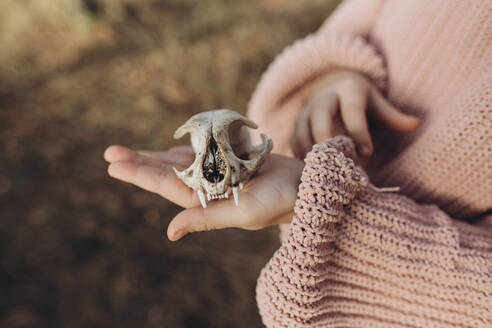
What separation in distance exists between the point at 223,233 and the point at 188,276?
435mm

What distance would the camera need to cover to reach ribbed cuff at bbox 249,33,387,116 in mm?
1313

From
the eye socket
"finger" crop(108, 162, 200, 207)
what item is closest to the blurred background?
"finger" crop(108, 162, 200, 207)

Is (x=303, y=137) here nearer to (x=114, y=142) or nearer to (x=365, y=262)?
(x=365, y=262)

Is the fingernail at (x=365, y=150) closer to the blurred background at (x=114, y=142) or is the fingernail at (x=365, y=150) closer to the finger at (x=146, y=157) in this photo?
the finger at (x=146, y=157)

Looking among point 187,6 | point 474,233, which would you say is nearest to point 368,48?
point 474,233

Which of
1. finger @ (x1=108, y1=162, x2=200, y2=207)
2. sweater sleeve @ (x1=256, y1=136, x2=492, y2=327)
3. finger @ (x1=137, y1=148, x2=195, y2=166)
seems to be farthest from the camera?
finger @ (x1=137, y1=148, x2=195, y2=166)

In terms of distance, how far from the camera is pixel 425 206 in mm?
1027

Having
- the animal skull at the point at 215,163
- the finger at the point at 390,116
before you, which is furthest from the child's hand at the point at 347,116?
the animal skull at the point at 215,163

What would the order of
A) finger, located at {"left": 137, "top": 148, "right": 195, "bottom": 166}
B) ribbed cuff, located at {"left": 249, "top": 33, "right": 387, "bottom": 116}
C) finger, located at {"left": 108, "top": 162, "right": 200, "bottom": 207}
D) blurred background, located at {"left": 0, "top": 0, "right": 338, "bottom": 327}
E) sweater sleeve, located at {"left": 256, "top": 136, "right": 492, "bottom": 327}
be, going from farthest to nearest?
1. blurred background, located at {"left": 0, "top": 0, "right": 338, "bottom": 327}
2. ribbed cuff, located at {"left": 249, "top": 33, "right": 387, "bottom": 116}
3. finger, located at {"left": 137, "top": 148, "right": 195, "bottom": 166}
4. finger, located at {"left": 108, "top": 162, "right": 200, "bottom": 207}
5. sweater sleeve, located at {"left": 256, "top": 136, "right": 492, "bottom": 327}

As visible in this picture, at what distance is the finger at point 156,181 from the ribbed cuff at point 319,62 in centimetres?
73

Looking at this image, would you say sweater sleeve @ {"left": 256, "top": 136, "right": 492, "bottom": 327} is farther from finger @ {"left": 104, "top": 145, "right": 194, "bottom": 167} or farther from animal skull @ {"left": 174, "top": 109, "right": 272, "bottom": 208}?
finger @ {"left": 104, "top": 145, "right": 194, "bottom": 167}

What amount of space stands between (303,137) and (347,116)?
18 cm

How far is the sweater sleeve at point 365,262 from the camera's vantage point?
831 millimetres

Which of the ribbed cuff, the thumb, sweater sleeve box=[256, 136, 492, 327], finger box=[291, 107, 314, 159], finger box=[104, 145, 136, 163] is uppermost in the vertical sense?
the ribbed cuff
